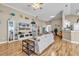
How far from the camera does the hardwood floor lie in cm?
217

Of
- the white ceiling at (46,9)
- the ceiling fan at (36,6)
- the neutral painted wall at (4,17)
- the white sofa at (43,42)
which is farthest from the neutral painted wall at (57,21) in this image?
the neutral painted wall at (4,17)

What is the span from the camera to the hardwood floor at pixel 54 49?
2.17 m

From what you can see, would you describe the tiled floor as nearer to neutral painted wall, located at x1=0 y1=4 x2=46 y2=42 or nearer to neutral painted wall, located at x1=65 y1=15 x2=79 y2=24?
neutral painted wall, located at x1=65 y1=15 x2=79 y2=24

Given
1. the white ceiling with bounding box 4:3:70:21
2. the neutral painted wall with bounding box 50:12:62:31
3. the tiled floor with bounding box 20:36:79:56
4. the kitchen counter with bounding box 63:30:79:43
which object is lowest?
the tiled floor with bounding box 20:36:79:56

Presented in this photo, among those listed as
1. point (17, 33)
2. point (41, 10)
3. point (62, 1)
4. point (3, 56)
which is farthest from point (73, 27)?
Result: point (3, 56)

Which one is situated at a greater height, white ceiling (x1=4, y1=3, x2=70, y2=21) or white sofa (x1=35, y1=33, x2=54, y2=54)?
white ceiling (x1=4, y1=3, x2=70, y2=21)

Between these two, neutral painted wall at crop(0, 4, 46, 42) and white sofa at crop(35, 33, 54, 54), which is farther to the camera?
white sofa at crop(35, 33, 54, 54)

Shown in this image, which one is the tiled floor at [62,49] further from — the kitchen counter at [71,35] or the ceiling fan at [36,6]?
the ceiling fan at [36,6]

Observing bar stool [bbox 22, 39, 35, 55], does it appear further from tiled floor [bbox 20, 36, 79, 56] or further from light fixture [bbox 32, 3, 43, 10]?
light fixture [bbox 32, 3, 43, 10]

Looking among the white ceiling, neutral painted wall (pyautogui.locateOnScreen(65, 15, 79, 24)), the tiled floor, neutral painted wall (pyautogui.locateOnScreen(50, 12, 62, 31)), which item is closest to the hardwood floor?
the tiled floor

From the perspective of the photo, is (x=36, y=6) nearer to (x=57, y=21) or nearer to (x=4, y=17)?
(x=57, y=21)

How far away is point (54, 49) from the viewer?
228 cm

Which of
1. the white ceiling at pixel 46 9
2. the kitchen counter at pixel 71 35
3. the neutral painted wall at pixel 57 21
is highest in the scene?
the white ceiling at pixel 46 9

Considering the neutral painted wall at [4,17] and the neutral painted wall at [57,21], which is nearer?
the neutral painted wall at [4,17]
